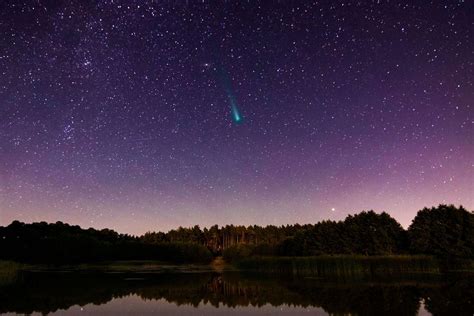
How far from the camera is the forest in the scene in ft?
215

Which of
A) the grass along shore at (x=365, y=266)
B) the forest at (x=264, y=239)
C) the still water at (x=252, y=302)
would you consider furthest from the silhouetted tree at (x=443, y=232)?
the still water at (x=252, y=302)

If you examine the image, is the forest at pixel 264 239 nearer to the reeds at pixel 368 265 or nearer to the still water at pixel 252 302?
the reeds at pixel 368 265

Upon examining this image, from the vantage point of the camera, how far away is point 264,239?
167250 millimetres

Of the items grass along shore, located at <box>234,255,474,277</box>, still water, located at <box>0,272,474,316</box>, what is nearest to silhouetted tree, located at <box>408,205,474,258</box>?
grass along shore, located at <box>234,255,474,277</box>

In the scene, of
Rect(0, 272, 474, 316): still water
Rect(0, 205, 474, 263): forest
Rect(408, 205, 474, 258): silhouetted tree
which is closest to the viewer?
Rect(0, 272, 474, 316): still water

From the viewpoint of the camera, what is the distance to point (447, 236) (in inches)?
2494

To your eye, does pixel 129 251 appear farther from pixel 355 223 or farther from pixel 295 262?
pixel 295 262

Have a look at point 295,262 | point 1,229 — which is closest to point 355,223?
point 295,262

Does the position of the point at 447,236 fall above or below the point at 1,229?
below

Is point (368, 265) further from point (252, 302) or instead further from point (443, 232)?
point (252, 302)

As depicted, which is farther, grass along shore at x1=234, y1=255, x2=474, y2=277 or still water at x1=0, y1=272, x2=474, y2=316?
grass along shore at x1=234, y1=255, x2=474, y2=277

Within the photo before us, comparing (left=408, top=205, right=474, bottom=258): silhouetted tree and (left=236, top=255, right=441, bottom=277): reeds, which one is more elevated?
(left=408, top=205, right=474, bottom=258): silhouetted tree

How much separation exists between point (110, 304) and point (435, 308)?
625 inches

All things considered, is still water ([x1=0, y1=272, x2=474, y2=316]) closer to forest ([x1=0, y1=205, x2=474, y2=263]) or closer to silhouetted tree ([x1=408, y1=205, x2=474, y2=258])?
silhouetted tree ([x1=408, y1=205, x2=474, y2=258])
